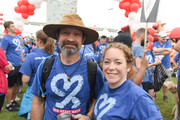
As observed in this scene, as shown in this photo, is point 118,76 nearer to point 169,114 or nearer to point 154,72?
point 154,72

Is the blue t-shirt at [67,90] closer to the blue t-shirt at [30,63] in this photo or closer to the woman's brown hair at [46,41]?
the blue t-shirt at [30,63]

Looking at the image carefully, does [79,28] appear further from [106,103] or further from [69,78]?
[106,103]

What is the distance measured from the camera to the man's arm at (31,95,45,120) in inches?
72.9

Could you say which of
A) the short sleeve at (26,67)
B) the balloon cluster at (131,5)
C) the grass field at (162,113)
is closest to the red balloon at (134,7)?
the balloon cluster at (131,5)

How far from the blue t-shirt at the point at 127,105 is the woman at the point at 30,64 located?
5.18ft

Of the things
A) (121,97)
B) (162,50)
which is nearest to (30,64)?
(121,97)

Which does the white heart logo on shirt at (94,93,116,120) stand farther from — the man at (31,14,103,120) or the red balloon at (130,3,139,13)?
the red balloon at (130,3,139,13)

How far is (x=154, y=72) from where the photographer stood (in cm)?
378

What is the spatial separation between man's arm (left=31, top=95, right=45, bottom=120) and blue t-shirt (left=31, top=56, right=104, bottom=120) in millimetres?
183

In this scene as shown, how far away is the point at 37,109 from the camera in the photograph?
1864 millimetres

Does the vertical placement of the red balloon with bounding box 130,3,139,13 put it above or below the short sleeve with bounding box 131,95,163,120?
above

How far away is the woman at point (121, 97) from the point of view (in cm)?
122

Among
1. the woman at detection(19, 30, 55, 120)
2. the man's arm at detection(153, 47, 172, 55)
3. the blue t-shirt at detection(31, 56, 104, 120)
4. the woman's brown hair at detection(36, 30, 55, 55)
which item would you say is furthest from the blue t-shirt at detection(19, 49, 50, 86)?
the man's arm at detection(153, 47, 172, 55)

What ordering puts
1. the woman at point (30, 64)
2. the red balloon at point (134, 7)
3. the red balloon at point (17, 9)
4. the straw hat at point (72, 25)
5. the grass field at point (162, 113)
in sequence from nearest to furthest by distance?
1. the straw hat at point (72, 25)
2. the woman at point (30, 64)
3. the grass field at point (162, 113)
4. the red balloon at point (134, 7)
5. the red balloon at point (17, 9)
